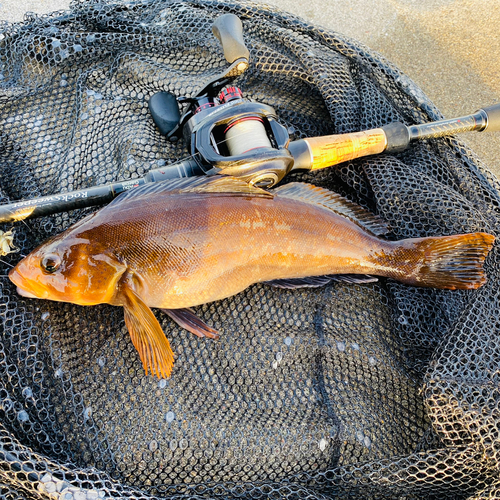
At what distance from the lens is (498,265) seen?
2871 millimetres

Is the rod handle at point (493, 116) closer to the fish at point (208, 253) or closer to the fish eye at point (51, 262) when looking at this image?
the fish at point (208, 253)

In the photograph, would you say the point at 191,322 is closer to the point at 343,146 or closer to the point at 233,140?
the point at 233,140

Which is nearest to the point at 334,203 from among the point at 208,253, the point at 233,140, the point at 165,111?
the point at 233,140

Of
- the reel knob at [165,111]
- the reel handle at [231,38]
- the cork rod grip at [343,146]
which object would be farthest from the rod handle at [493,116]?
the reel knob at [165,111]

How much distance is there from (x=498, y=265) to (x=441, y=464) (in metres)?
1.31

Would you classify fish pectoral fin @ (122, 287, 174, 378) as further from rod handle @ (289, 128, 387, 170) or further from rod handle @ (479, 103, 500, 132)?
rod handle @ (479, 103, 500, 132)

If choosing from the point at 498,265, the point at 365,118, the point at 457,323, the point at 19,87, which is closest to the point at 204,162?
the point at 365,118

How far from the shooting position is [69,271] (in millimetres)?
2287

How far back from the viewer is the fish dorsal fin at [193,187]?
95.7 inches

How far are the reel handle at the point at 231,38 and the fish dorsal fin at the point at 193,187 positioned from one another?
0.81 meters

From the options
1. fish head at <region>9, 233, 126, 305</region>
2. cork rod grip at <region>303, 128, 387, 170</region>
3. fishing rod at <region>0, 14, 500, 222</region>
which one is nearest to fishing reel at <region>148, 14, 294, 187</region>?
fishing rod at <region>0, 14, 500, 222</region>

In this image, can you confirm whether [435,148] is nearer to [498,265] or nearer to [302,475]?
[498,265]

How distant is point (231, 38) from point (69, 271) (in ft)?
5.56

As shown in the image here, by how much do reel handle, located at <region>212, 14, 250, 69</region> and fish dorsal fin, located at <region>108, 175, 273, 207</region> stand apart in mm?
815
